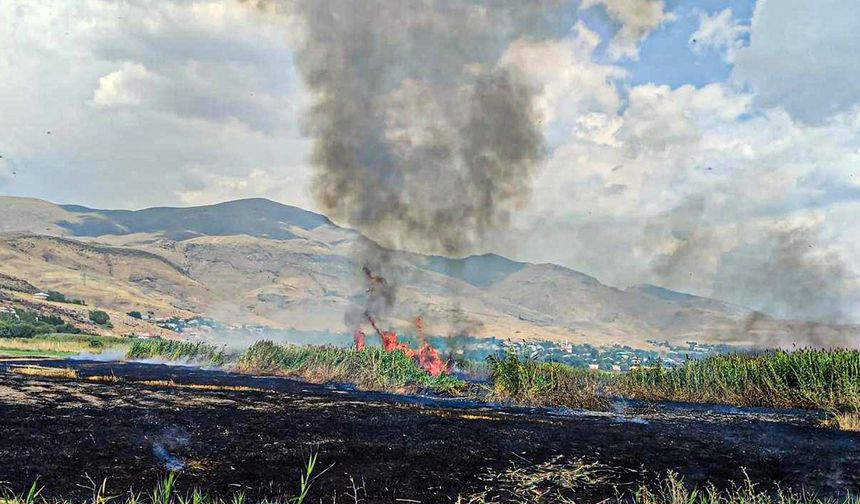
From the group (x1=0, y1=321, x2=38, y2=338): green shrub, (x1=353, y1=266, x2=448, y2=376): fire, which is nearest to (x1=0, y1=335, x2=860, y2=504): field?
(x1=353, y1=266, x2=448, y2=376): fire

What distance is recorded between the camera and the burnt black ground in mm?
15719

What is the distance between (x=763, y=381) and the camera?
114ft

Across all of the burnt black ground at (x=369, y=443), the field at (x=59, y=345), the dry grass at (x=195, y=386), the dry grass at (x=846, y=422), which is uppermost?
the dry grass at (x=846, y=422)

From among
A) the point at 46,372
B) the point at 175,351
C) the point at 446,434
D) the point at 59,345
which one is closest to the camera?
the point at 446,434

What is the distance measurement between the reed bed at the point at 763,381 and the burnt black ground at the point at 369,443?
7.82 ft

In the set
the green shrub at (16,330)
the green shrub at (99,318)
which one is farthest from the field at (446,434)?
the green shrub at (99,318)

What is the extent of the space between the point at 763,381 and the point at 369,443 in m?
24.0

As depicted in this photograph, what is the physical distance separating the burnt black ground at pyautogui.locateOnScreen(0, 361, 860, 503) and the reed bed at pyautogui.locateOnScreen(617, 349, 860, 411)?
2384 mm

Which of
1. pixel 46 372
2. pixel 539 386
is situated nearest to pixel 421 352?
pixel 539 386

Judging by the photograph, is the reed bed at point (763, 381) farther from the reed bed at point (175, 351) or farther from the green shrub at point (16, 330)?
the green shrub at point (16, 330)

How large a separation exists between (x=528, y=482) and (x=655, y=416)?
15604 millimetres

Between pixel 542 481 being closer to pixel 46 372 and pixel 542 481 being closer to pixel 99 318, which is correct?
pixel 46 372

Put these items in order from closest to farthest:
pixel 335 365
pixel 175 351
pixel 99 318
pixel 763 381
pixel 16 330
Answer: pixel 763 381 → pixel 335 365 → pixel 175 351 → pixel 16 330 → pixel 99 318

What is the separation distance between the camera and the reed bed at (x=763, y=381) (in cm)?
3105
